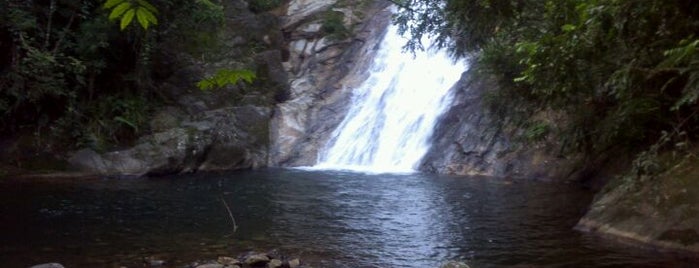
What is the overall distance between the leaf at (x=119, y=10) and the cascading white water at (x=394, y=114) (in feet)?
56.2

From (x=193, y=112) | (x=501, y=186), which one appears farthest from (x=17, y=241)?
(x=193, y=112)

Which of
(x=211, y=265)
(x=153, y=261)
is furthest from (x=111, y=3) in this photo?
(x=153, y=261)

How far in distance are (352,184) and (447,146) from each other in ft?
17.1

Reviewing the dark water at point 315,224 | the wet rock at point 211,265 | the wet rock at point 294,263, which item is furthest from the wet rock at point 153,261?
the wet rock at point 294,263

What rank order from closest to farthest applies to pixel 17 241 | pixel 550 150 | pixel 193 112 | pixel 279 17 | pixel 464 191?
pixel 17 241
pixel 464 191
pixel 550 150
pixel 193 112
pixel 279 17

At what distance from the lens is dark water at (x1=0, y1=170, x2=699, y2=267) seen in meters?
7.84

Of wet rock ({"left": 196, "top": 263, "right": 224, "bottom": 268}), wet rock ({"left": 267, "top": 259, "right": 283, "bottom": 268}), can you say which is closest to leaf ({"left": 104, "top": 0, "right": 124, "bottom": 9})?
wet rock ({"left": 196, "top": 263, "right": 224, "bottom": 268})

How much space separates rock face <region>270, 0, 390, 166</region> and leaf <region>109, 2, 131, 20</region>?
64.0ft

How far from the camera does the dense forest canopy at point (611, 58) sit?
5633mm

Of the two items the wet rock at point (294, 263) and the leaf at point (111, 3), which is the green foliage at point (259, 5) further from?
the leaf at point (111, 3)

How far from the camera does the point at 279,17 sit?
2878cm

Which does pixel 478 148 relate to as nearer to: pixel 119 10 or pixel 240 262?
pixel 240 262

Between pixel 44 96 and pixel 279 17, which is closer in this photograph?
pixel 44 96

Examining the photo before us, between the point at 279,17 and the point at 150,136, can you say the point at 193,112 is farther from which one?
the point at 279,17
